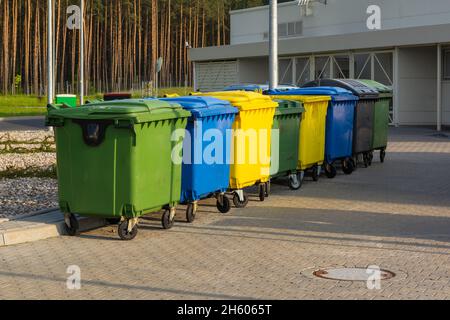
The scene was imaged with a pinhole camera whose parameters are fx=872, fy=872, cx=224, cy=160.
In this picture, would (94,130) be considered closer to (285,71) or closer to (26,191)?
(26,191)

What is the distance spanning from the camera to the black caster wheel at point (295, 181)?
14.6 metres

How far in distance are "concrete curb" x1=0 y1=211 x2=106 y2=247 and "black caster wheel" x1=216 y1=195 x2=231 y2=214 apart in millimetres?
1812

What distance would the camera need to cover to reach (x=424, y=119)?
105 ft

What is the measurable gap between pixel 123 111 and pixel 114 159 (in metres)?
0.56

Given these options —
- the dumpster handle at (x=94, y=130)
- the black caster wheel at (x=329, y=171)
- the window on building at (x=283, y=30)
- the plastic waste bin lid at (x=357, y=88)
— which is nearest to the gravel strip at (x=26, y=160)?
the black caster wheel at (x=329, y=171)

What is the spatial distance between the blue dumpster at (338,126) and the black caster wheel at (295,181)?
1.34m

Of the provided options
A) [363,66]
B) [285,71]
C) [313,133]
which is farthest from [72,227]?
[285,71]

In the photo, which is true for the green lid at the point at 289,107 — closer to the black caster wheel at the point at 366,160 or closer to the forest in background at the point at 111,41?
the black caster wheel at the point at 366,160

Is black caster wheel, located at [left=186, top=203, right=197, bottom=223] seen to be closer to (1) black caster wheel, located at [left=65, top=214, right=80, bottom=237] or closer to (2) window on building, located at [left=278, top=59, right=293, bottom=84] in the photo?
(1) black caster wheel, located at [left=65, top=214, right=80, bottom=237]

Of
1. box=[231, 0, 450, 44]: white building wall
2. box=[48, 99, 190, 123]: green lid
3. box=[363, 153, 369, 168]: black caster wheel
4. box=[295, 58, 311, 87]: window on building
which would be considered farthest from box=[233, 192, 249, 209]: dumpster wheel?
box=[295, 58, 311, 87]: window on building

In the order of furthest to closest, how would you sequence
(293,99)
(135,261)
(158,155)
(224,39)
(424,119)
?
(224,39) < (424,119) < (293,99) < (158,155) < (135,261)
